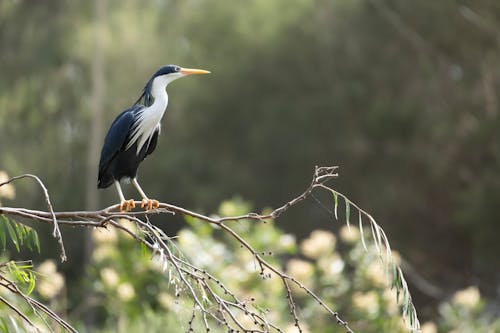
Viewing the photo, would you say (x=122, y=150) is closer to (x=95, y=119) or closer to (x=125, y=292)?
(x=125, y=292)

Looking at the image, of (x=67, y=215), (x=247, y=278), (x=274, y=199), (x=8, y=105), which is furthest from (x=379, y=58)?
(x=67, y=215)

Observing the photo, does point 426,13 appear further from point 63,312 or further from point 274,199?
point 63,312

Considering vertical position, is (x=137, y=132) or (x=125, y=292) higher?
(x=137, y=132)

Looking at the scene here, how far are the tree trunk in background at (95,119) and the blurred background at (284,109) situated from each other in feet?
0.09

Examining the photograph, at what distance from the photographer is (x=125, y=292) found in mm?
5824

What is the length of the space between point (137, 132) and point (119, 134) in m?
0.06

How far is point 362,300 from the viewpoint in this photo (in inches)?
227

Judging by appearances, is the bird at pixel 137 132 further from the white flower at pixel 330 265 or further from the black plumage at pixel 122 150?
the white flower at pixel 330 265

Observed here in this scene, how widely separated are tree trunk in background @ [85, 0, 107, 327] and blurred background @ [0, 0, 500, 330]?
0.09 feet

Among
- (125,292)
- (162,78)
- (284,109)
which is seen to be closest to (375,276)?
(125,292)

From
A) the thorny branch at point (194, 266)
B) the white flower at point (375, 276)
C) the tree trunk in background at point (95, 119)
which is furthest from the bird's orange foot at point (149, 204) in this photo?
the tree trunk in background at point (95, 119)

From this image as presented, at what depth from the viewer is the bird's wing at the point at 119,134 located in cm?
275

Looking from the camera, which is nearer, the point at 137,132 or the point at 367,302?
the point at 137,132

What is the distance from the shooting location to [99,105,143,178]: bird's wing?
9.04 feet
